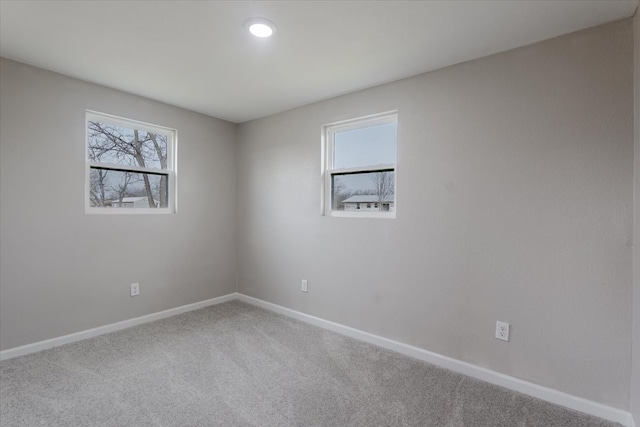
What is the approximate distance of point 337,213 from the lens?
10.6ft

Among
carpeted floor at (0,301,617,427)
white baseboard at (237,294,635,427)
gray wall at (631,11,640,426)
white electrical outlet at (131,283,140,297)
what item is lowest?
carpeted floor at (0,301,617,427)

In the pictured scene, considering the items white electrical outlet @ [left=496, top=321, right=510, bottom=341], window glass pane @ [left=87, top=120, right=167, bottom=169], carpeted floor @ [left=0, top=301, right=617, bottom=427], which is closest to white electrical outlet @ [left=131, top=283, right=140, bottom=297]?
carpeted floor @ [left=0, top=301, right=617, bottom=427]

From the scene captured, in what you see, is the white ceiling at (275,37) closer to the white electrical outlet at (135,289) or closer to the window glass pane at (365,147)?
the window glass pane at (365,147)

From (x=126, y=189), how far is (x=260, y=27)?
2.22 metres

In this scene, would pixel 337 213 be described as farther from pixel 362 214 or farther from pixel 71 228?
pixel 71 228

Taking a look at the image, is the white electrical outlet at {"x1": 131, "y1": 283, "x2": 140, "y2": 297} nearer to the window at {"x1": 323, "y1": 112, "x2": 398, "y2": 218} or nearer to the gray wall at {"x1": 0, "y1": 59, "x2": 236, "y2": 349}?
the gray wall at {"x1": 0, "y1": 59, "x2": 236, "y2": 349}

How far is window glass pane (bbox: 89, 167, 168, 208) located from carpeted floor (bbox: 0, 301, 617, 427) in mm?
1278

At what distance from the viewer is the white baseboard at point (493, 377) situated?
1842 mm

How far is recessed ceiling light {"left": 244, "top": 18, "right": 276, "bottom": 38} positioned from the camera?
1.89 meters

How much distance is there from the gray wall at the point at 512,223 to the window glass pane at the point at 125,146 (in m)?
1.88

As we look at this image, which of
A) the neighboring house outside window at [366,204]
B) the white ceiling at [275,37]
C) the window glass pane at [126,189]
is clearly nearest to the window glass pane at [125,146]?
the window glass pane at [126,189]

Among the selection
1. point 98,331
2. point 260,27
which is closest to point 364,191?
point 260,27

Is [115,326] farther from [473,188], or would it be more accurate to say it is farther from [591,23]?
[591,23]

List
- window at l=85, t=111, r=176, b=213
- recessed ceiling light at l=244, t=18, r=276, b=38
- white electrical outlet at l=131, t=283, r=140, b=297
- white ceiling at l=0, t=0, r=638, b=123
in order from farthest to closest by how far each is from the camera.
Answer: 1. white electrical outlet at l=131, t=283, r=140, b=297
2. window at l=85, t=111, r=176, b=213
3. recessed ceiling light at l=244, t=18, r=276, b=38
4. white ceiling at l=0, t=0, r=638, b=123
